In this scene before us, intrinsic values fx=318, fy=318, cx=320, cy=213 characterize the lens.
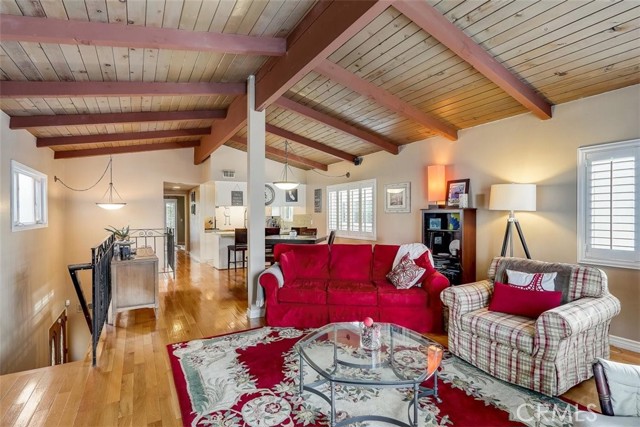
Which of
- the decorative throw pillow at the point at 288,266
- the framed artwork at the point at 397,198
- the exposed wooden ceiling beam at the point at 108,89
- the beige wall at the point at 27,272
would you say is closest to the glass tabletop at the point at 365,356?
the decorative throw pillow at the point at 288,266

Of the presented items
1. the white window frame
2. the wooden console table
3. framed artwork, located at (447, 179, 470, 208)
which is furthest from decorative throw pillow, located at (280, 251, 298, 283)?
the white window frame

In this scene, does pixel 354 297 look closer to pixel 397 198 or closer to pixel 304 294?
pixel 304 294

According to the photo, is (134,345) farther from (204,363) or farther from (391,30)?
(391,30)

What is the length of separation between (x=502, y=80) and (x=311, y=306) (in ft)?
10.1

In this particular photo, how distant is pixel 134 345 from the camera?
3213 millimetres

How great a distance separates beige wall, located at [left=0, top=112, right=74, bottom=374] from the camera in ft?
12.1

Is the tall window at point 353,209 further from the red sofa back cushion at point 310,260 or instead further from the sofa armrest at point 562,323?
the sofa armrest at point 562,323

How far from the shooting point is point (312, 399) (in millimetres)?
2246

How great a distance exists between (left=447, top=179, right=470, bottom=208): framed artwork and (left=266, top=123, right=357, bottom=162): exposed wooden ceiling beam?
2.64 metres

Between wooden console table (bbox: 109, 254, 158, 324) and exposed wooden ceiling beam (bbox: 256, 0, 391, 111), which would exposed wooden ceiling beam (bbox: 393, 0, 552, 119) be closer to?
exposed wooden ceiling beam (bbox: 256, 0, 391, 111)

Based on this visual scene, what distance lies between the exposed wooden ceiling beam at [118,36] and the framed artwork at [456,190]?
10.7 feet

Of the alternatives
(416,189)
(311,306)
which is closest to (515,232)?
(416,189)

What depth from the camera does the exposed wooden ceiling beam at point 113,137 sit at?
506cm

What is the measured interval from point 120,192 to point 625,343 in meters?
8.46
